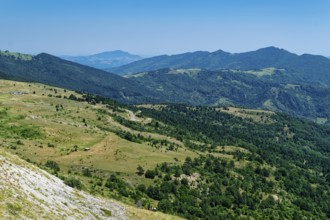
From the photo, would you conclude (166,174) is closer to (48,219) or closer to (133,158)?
(133,158)

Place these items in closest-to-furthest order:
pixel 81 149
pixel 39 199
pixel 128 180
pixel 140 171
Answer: pixel 39 199
pixel 128 180
pixel 140 171
pixel 81 149

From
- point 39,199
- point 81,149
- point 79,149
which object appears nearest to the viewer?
point 39,199

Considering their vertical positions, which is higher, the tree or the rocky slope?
the rocky slope

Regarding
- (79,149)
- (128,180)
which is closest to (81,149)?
(79,149)

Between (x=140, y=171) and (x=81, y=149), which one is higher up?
(x=81, y=149)

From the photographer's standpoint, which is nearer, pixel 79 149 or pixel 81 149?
pixel 79 149

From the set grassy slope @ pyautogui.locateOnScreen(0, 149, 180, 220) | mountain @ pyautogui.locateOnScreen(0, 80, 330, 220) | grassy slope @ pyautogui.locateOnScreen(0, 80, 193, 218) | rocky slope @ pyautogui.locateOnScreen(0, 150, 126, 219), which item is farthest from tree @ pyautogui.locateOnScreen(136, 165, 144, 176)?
rocky slope @ pyautogui.locateOnScreen(0, 150, 126, 219)

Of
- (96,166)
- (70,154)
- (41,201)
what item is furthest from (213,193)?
(41,201)

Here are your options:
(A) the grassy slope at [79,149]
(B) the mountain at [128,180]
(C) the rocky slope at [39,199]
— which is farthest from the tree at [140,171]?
(C) the rocky slope at [39,199]

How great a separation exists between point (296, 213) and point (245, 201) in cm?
2012

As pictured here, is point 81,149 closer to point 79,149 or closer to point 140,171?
point 79,149

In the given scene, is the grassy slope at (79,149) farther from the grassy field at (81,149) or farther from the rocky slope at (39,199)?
the rocky slope at (39,199)

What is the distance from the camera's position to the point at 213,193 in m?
144

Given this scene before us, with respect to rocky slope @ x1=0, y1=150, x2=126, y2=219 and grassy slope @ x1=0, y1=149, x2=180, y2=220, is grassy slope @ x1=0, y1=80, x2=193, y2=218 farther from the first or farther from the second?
rocky slope @ x1=0, y1=150, x2=126, y2=219
